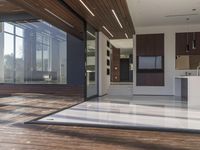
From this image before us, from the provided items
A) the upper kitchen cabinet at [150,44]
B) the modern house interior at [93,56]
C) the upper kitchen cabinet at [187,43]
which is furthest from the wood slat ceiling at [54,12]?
the upper kitchen cabinet at [187,43]

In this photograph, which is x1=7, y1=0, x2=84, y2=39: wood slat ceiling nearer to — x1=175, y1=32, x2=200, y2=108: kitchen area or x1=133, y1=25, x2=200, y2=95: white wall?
x1=133, y1=25, x2=200, y2=95: white wall

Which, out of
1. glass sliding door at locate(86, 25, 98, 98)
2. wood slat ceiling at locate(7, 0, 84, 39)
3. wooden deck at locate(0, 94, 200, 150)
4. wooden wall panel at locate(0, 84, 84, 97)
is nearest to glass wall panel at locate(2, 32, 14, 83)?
wooden wall panel at locate(0, 84, 84, 97)

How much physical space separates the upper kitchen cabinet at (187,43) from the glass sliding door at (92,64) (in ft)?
13.2

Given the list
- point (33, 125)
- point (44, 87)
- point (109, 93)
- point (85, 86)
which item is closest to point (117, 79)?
point (109, 93)

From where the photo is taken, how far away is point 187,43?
11547 millimetres

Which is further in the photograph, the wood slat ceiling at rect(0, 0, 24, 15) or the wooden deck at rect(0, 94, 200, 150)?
the wood slat ceiling at rect(0, 0, 24, 15)

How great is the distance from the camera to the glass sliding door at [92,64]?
996 centimetres

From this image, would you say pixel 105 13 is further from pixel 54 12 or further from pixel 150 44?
pixel 150 44

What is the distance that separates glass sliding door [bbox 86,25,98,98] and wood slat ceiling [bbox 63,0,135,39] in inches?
16.4

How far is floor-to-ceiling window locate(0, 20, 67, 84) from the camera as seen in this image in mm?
11805

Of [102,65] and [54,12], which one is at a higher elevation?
[54,12]

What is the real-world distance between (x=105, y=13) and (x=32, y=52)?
5.46m

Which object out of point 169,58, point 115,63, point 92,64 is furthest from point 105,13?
point 115,63

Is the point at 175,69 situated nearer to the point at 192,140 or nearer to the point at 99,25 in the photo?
the point at 99,25
